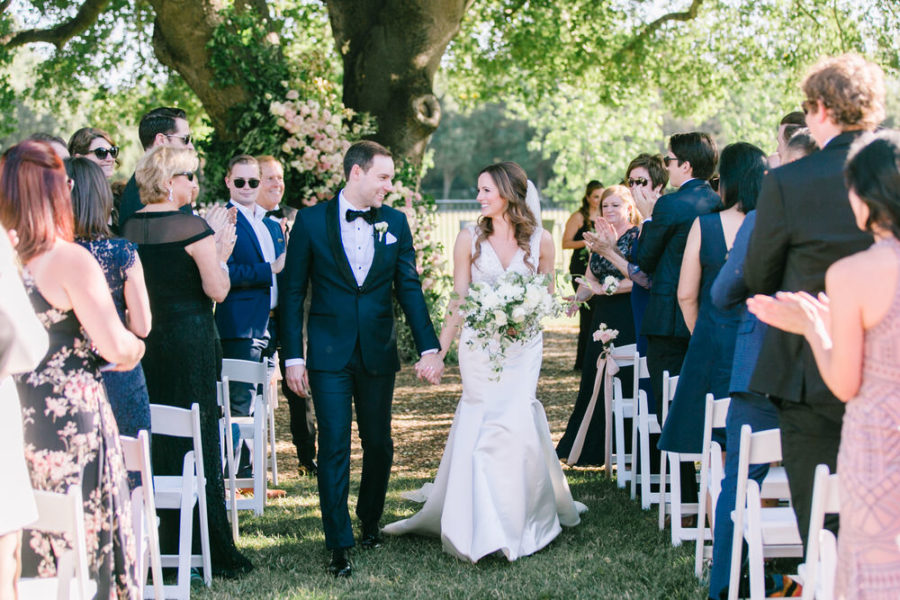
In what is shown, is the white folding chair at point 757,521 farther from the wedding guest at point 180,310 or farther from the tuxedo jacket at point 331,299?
the wedding guest at point 180,310

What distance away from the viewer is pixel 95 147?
19.8ft

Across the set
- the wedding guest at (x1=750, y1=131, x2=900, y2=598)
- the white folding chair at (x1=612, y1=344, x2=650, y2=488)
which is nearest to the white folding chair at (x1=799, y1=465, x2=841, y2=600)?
the wedding guest at (x1=750, y1=131, x2=900, y2=598)

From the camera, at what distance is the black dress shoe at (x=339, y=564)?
5.10 metres

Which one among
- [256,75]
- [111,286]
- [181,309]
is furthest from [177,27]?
[111,286]

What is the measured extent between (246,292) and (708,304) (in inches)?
122

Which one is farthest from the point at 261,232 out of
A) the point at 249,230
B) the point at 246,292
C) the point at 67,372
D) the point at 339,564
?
the point at 67,372

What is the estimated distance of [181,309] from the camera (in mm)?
4914

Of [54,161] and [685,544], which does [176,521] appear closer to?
[54,161]

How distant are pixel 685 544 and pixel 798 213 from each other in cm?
277

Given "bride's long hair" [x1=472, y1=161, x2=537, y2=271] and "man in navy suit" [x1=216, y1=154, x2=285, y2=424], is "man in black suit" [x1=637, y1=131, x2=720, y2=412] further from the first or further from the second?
"man in navy suit" [x1=216, y1=154, x2=285, y2=424]

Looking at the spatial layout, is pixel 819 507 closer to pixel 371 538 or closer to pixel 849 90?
pixel 849 90

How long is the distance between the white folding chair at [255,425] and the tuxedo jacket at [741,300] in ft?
9.81

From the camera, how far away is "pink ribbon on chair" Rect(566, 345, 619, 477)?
7211 millimetres

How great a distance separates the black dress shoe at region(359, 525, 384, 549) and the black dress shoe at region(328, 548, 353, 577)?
0.41 m
